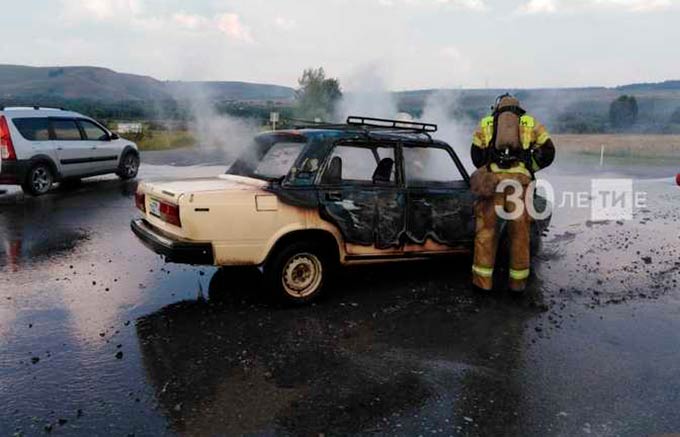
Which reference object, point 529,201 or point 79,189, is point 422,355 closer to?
point 529,201

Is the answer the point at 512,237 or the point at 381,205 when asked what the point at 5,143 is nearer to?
the point at 381,205

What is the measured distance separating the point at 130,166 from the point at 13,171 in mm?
3391

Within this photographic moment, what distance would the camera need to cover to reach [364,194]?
5695mm

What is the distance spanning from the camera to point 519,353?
4.64 metres

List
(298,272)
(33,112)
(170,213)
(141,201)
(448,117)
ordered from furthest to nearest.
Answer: (448,117) → (33,112) → (141,201) → (298,272) → (170,213)

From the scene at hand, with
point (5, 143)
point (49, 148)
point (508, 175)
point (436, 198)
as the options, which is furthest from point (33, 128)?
point (508, 175)

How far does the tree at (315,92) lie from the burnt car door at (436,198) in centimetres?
3292

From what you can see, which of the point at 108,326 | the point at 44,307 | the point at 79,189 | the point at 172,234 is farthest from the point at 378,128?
the point at 79,189

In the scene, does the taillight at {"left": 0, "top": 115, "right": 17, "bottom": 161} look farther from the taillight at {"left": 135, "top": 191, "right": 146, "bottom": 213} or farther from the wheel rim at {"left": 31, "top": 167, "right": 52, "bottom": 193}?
the taillight at {"left": 135, "top": 191, "right": 146, "bottom": 213}

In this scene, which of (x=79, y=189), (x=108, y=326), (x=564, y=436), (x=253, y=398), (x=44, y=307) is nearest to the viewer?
(x=564, y=436)

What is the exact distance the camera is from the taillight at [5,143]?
1121cm

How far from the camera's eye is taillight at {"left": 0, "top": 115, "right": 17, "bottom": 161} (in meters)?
11.2

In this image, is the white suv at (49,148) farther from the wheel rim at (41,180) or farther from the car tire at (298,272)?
the car tire at (298,272)

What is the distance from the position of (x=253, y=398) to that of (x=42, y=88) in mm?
179412
